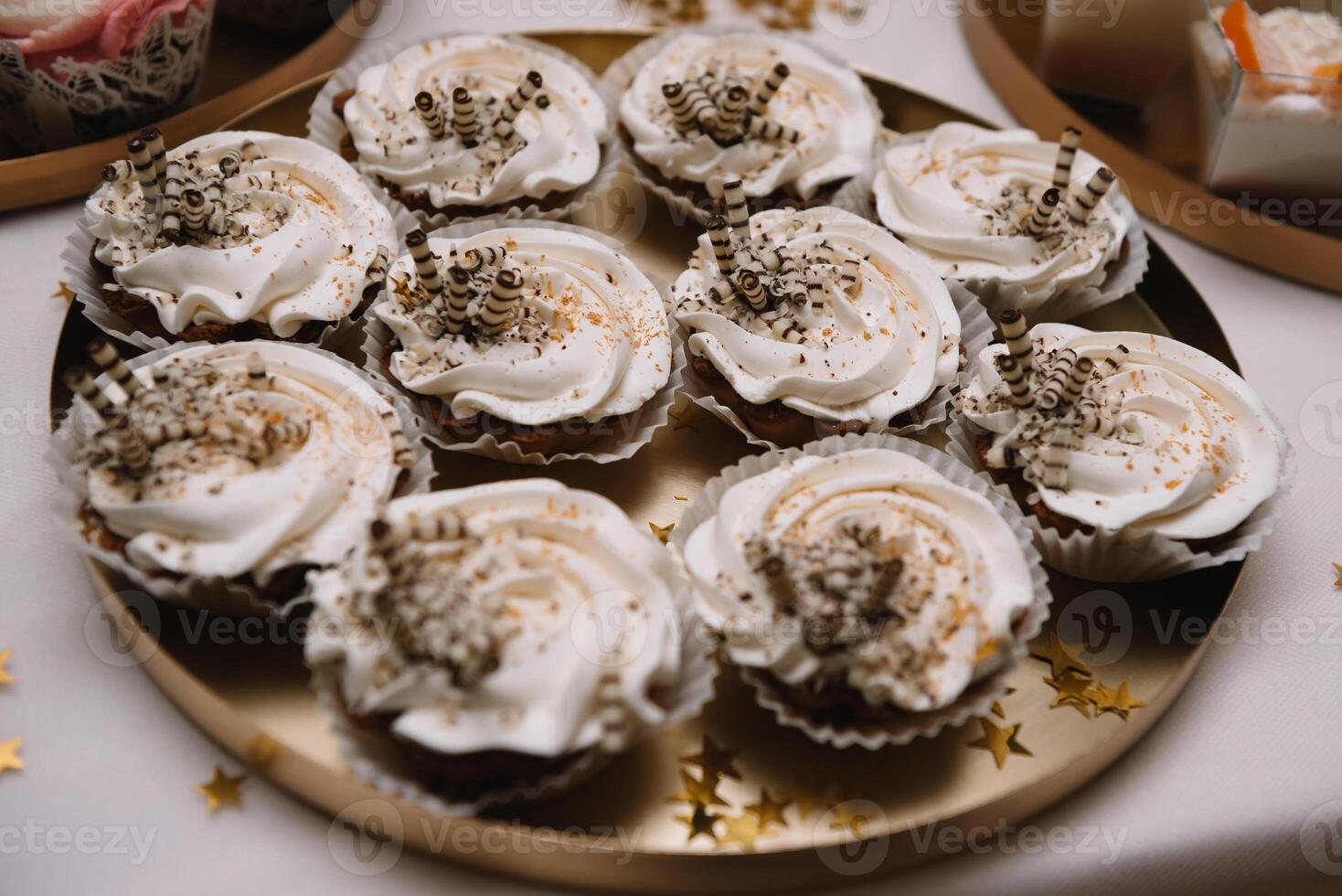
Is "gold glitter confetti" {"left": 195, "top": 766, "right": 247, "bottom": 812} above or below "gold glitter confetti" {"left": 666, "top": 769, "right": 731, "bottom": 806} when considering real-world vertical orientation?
below

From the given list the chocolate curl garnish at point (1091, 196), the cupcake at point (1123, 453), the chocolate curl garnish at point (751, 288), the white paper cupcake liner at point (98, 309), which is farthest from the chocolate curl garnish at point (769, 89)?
the white paper cupcake liner at point (98, 309)

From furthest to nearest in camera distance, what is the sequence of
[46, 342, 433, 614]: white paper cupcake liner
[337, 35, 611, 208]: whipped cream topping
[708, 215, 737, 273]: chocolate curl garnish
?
1. [337, 35, 611, 208]: whipped cream topping
2. [708, 215, 737, 273]: chocolate curl garnish
3. [46, 342, 433, 614]: white paper cupcake liner

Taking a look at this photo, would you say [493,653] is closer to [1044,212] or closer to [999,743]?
[999,743]

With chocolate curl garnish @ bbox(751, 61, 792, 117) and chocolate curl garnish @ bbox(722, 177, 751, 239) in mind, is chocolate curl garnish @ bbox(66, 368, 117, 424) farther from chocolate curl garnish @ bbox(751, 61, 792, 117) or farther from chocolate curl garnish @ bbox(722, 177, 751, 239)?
chocolate curl garnish @ bbox(751, 61, 792, 117)

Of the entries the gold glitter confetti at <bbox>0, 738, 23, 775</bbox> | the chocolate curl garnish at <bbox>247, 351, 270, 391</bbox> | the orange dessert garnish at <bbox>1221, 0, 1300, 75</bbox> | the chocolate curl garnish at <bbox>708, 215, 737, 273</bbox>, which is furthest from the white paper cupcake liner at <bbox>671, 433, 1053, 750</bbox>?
the orange dessert garnish at <bbox>1221, 0, 1300, 75</bbox>

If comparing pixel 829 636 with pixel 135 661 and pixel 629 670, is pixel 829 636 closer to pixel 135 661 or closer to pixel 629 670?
pixel 629 670

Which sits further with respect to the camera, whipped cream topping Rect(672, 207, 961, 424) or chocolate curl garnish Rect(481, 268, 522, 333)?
whipped cream topping Rect(672, 207, 961, 424)

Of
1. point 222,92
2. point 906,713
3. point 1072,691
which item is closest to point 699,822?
point 906,713
